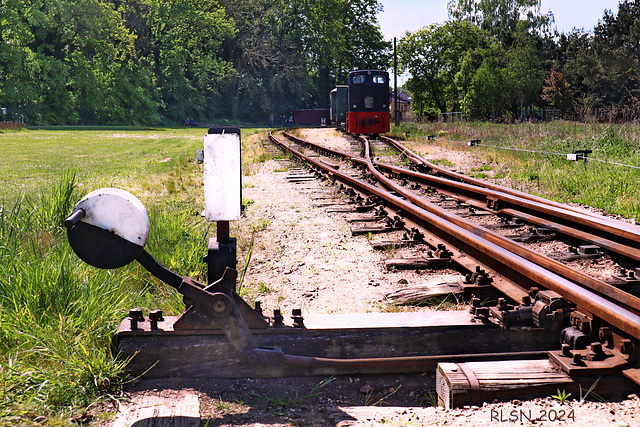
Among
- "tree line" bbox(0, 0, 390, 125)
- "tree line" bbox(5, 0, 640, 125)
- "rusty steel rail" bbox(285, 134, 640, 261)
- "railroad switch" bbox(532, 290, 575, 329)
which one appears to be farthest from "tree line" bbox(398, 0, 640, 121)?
"railroad switch" bbox(532, 290, 575, 329)

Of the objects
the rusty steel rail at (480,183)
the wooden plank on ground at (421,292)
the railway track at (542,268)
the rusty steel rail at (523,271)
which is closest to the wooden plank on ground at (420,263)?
the railway track at (542,268)

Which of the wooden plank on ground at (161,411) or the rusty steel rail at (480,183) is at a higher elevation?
the rusty steel rail at (480,183)

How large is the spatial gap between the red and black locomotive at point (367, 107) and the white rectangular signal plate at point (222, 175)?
23.6 metres

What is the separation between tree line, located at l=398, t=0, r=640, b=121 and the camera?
174 ft

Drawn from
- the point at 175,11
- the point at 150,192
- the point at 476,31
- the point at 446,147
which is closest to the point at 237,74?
the point at 175,11

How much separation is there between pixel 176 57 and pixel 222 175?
218 ft

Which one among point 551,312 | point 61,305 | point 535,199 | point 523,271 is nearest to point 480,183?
point 535,199

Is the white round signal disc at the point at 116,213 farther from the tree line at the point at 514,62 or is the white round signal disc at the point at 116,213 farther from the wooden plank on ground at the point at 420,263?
the tree line at the point at 514,62

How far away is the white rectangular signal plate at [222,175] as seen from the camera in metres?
2.48

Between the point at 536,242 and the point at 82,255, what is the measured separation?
380 centimetres

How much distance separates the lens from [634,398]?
215cm

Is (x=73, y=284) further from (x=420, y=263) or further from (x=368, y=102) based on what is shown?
(x=368, y=102)

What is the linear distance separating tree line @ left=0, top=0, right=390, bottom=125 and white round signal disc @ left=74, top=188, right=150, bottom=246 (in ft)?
177

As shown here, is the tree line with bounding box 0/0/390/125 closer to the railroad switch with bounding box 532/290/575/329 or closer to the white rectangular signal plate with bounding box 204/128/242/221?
the white rectangular signal plate with bounding box 204/128/242/221
